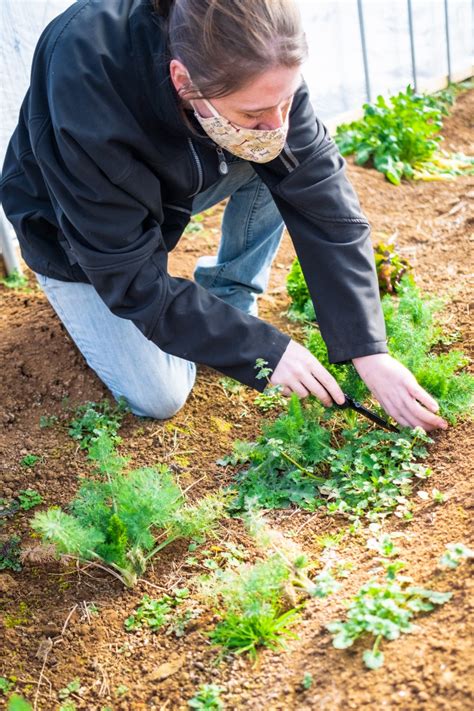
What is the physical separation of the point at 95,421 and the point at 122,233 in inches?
34.5

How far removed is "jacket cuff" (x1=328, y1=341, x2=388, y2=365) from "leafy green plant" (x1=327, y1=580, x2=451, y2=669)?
31.4 inches

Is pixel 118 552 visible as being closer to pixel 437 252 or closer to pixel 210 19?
pixel 210 19

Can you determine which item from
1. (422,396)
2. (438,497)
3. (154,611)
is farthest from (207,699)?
(422,396)

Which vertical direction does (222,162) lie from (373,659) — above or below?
above

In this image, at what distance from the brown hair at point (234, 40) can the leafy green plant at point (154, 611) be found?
136cm

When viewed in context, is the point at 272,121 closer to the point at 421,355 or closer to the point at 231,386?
the point at 421,355

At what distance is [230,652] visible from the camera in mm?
2082

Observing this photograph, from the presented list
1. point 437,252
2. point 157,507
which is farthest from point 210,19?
point 437,252

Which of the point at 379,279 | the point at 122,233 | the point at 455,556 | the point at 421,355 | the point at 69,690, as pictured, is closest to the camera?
the point at 455,556

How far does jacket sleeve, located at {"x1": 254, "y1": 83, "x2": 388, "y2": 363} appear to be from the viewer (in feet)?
8.52

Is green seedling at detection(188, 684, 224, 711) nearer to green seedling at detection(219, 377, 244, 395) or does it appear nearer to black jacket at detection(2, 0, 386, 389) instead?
black jacket at detection(2, 0, 386, 389)

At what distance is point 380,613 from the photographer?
6.21 feet

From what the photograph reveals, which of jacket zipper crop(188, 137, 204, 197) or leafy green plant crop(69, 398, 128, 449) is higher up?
jacket zipper crop(188, 137, 204, 197)

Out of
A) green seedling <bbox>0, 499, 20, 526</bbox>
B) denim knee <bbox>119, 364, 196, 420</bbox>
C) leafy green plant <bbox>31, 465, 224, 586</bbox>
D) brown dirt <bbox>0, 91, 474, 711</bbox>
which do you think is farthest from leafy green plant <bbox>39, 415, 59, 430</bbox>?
leafy green plant <bbox>31, 465, 224, 586</bbox>
